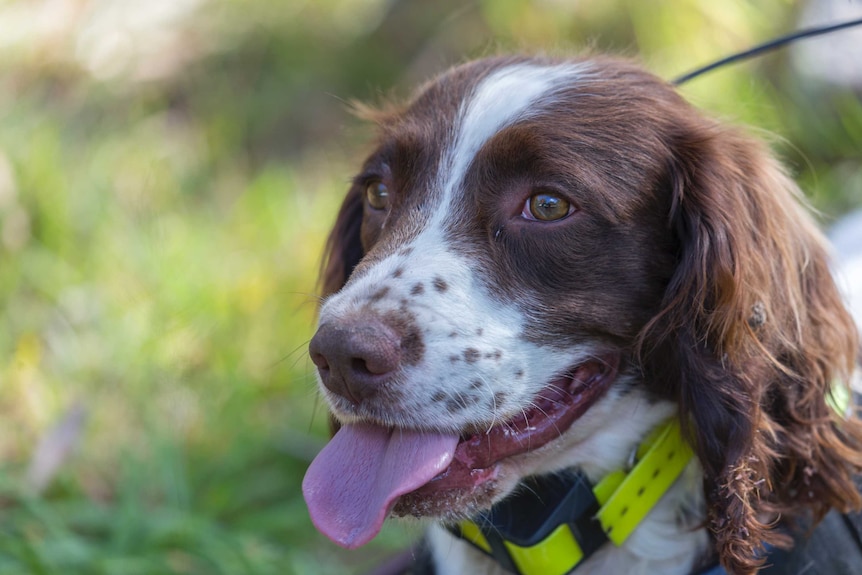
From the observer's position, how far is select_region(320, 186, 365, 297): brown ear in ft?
8.56

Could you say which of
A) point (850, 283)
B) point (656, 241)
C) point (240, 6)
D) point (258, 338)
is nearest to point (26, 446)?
point (258, 338)

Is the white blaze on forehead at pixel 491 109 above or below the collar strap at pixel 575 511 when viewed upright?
above

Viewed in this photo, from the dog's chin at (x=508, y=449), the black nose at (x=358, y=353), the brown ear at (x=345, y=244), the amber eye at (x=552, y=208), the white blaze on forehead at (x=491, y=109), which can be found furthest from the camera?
the brown ear at (x=345, y=244)

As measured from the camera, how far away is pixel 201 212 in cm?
518

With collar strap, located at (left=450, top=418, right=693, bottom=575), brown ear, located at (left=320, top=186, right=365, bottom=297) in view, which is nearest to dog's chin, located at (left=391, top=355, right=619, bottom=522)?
collar strap, located at (left=450, top=418, right=693, bottom=575)

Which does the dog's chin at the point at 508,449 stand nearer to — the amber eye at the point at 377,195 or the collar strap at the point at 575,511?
the collar strap at the point at 575,511

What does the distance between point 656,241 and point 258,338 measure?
2572mm

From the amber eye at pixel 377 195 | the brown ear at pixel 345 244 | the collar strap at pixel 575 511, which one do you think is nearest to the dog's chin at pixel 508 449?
the collar strap at pixel 575 511

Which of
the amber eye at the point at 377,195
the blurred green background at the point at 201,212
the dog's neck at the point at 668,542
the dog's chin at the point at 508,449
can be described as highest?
the amber eye at the point at 377,195

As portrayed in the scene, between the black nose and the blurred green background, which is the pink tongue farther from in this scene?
the blurred green background

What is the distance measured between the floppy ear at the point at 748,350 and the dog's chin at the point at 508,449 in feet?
0.47

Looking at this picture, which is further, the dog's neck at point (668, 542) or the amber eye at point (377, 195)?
the amber eye at point (377, 195)

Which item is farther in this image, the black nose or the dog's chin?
the dog's chin

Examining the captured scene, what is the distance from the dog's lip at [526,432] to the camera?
1978mm
